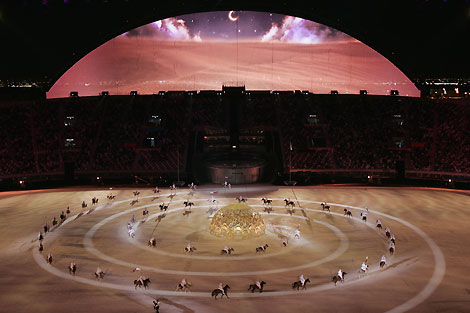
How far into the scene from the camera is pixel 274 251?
31.4 meters

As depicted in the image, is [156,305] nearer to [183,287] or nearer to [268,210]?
[183,287]

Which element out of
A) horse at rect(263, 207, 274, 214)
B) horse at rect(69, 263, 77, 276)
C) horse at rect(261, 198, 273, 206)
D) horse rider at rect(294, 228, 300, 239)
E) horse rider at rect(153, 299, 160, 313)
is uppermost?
horse at rect(261, 198, 273, 206)

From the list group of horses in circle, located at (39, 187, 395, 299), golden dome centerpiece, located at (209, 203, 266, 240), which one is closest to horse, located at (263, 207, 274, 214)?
group of horses in circle, located at (39, 187, 395, 299)

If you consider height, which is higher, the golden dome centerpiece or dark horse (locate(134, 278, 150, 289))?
the golden dome centerpiece

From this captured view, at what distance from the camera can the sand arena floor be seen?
2348cm

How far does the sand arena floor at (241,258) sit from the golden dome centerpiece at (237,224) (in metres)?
0.89

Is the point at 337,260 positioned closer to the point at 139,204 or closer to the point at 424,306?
the point at 424,306

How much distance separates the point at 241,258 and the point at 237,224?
429 cm

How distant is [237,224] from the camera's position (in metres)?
34.0

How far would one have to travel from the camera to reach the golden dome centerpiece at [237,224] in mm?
34031

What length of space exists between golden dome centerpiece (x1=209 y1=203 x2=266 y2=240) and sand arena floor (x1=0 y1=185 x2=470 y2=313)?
888 mm

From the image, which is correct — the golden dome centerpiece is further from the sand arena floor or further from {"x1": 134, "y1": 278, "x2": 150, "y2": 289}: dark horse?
{"x1": 134, "y1": 278, "x2": 150, "y2": 289}: dark horse

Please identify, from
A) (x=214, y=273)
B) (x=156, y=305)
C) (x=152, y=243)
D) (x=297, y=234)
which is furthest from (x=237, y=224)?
(x=156, y=305)

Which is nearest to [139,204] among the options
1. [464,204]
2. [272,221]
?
[272,221]
